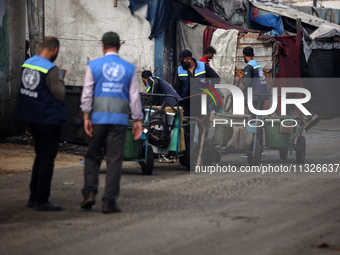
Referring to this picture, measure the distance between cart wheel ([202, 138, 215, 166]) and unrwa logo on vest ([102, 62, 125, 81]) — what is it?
184 inches

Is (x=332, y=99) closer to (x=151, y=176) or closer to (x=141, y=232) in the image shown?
(x=151, y=176)

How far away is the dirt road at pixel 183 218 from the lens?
5566 millimetres

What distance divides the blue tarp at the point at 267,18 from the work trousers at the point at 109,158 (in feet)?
62.4

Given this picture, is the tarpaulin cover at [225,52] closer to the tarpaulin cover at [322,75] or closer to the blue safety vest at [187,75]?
the tarpaulin cover at [322,75]

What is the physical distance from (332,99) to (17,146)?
44.2 ft

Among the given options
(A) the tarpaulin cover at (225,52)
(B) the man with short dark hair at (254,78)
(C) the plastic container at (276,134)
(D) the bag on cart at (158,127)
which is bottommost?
(C) the plastic container at (276,134)

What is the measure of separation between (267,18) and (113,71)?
1908cm

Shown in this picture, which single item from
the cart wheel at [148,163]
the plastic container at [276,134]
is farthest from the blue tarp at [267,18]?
the cart wheel at [148,163]

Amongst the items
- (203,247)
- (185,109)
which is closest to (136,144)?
(185,109)

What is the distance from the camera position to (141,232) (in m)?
6.02

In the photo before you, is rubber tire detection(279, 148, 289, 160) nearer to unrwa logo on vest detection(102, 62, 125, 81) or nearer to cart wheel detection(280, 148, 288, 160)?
cart wheel detection(280, 148, 288, 160)

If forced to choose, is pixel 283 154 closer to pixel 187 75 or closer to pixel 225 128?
pixel 225 128

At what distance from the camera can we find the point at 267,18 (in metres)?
25.2

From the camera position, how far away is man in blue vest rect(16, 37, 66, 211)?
276 inches
